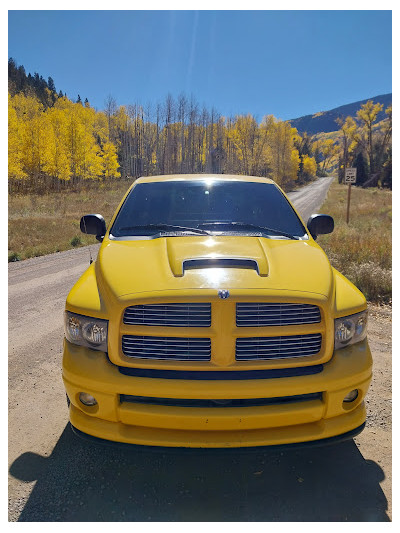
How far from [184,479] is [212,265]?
4.62 feet

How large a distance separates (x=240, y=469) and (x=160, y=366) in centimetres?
102

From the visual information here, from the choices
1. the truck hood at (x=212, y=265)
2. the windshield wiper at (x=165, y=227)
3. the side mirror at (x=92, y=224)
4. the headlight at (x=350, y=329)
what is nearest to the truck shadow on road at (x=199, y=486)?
the headlight at (x=350, y=329)

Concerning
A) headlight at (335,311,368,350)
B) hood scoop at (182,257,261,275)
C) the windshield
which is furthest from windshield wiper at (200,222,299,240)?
headlight at (335,311,368,350)

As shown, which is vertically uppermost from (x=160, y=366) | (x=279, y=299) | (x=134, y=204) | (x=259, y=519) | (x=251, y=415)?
(x=134, y=204)

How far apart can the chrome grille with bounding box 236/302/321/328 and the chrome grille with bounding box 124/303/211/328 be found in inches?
8.0

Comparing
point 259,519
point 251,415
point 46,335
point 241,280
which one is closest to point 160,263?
point 241,280

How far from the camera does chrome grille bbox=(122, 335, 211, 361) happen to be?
82.8 inches

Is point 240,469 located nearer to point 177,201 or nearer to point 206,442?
point 206,442

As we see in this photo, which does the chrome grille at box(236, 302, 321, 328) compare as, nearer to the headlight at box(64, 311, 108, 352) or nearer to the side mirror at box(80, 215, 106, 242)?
the headlight at box(64, 311, 108, 352)

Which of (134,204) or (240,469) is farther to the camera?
(134,204)

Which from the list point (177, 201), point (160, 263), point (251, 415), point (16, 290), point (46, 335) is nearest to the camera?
point (251, 415)

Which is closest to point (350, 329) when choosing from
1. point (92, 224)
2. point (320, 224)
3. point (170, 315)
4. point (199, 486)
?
point (170, 315)

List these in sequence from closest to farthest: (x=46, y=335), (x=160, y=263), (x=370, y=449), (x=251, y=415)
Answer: (x=251, y=415) → (x=160, y=263) → (x=370, y=449) → (x=46, y=335)

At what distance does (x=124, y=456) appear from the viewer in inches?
102
